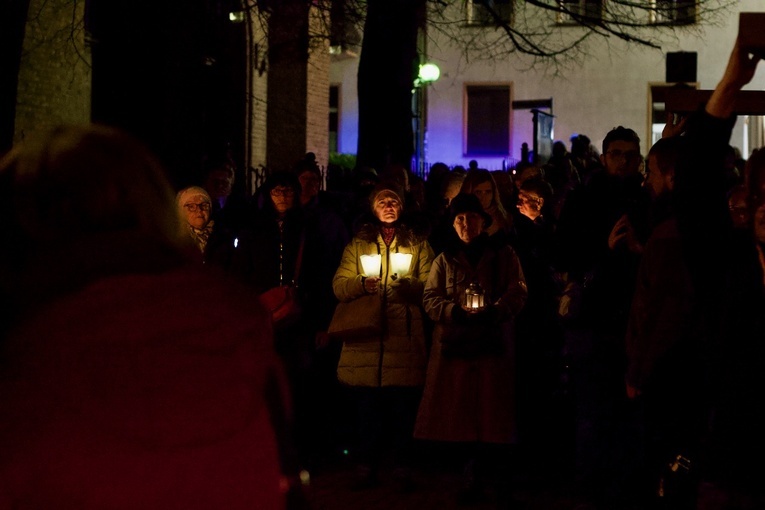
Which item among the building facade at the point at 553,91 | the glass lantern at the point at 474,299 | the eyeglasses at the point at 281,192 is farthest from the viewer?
the building facade at the point at 553,91

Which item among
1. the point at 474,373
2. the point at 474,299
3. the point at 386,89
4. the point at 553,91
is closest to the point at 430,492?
the point at 474,373

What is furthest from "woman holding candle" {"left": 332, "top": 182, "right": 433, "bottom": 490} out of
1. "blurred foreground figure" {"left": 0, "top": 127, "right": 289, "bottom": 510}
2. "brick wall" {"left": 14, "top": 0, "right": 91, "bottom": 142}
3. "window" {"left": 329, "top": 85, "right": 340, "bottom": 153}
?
"window" {"left": 329, "top": 85, "right": 340, "bottom": 153}

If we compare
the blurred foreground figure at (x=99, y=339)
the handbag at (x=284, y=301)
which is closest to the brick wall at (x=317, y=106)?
the handbag at (x=284, y=301)

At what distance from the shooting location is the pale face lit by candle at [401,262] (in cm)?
834

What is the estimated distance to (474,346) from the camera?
7715mm

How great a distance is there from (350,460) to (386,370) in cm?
128

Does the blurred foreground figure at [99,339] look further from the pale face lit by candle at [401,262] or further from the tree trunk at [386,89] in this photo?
the tree trunk at [386,89]

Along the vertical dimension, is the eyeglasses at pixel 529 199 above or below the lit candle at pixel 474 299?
above

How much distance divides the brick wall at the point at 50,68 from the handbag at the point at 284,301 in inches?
392

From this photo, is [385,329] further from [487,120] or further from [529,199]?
[487,120]

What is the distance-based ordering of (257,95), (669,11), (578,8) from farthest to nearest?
(578,8) → (669,11) → (257,95)

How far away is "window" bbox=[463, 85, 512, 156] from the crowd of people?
25049 mm

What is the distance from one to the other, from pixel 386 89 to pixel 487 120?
62.3 feet

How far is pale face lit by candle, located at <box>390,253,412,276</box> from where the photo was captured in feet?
27.3
